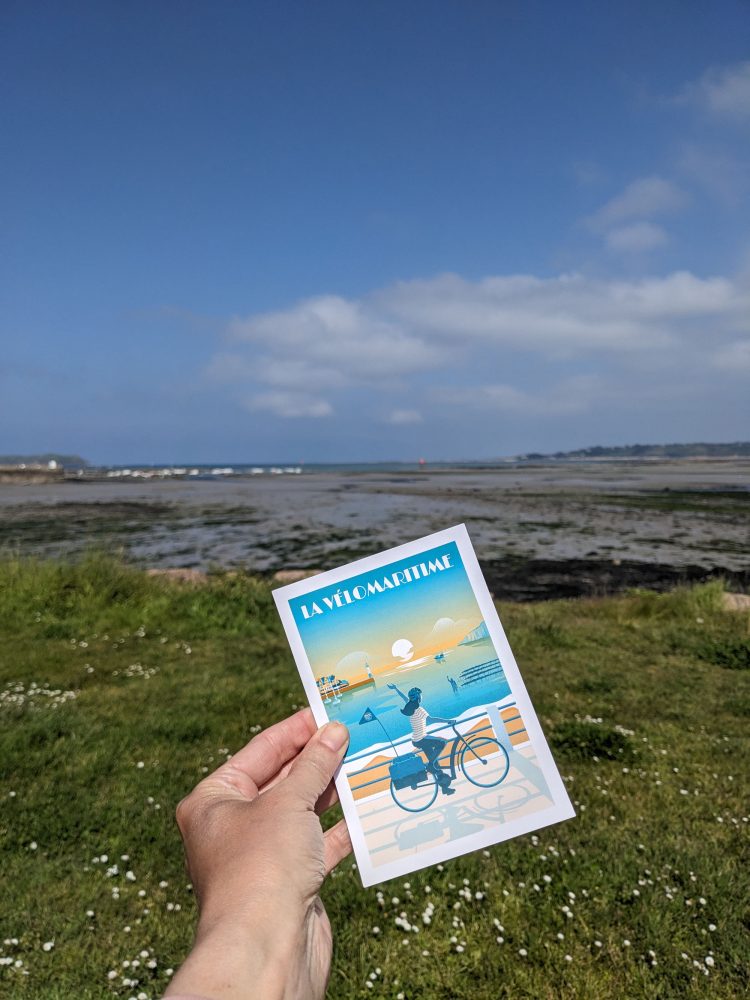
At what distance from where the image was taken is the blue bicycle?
261 cm

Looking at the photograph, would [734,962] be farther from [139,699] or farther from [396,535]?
[396,535]

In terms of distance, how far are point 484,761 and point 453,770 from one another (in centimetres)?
16

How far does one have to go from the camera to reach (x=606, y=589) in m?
19.5

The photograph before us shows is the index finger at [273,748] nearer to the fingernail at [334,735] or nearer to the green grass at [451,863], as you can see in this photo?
the fingernail at [334,735]

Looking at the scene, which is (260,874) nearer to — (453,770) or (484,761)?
(453,770)

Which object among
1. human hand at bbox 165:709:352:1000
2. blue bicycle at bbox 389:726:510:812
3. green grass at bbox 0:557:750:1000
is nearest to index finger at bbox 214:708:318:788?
human hand at bbox 165:709:352:1000

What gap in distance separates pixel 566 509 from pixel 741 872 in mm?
42288

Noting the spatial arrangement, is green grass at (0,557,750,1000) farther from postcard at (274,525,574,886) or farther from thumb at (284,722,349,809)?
thumb at (284,722,349,809)

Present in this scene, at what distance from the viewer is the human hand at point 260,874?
1.67m

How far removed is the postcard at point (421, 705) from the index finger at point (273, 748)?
16 centimetres

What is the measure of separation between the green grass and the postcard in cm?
216

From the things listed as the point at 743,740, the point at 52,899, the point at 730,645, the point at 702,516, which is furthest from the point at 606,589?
the point at 702,516

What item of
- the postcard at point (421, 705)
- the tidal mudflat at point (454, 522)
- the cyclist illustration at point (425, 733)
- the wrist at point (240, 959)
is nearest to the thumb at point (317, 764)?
the postcard at point (421, 705)

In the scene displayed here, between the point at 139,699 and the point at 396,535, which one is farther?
the point at 396,535
